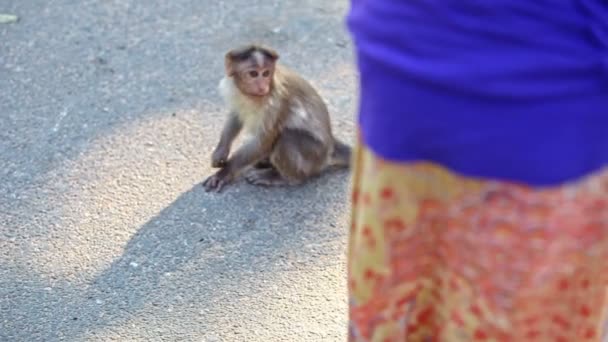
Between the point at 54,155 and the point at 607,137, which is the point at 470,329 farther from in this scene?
A: the point at 54,155

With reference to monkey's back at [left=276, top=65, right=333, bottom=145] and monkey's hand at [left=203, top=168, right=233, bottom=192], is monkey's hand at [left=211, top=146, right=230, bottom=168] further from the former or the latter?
monkey's back at [left=276, top=65, right=333, bottom=145]

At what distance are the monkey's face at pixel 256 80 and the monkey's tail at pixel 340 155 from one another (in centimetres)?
37

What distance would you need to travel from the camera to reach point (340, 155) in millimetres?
3816

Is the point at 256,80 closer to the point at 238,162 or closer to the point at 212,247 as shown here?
the point at 238,162

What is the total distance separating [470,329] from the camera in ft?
5.96

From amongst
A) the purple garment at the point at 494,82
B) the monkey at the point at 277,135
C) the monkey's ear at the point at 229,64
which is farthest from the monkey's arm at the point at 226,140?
the purple garment at the point at 494,82

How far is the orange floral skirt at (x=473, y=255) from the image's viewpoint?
1.65 m

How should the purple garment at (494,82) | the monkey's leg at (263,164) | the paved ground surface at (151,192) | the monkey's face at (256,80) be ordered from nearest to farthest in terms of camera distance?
1. the purple garment at (494,82)
2. the paved ground surface at (151,192)
3. the monkey's face at (256,80)
4. the monkey's leg at (263,164)

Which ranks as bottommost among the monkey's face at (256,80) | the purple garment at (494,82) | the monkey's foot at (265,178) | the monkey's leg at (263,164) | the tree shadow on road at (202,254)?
the tree shadow on road at (202,254)

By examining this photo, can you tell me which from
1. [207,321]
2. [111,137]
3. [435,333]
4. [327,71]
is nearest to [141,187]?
[111,137]

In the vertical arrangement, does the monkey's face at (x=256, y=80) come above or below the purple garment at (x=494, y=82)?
below

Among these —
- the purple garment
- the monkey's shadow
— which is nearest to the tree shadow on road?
the monkey's shadow

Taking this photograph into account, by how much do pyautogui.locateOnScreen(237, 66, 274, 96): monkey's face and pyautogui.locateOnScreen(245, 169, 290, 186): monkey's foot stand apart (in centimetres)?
33

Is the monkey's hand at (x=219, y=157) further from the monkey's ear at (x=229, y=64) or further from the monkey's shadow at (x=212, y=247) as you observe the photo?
the monkey's ear at (x=229, y=64)
